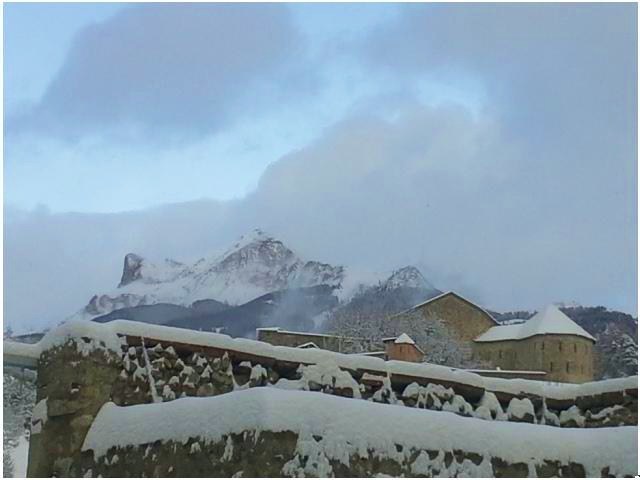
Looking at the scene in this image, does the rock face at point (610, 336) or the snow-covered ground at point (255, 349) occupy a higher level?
the rock face at point (610, 336)

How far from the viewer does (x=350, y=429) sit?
610 centimetres

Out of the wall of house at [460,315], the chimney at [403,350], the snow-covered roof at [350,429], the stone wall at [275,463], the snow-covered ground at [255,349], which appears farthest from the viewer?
the wall of house at [460,315]

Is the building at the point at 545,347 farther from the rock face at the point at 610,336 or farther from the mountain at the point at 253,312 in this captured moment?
the mountain at the point at 253,312

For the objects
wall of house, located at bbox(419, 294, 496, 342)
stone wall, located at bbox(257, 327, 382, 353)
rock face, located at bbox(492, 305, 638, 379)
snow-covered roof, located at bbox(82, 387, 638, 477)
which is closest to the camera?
snow-covered roof, located at bbox(82, 387, 638, 477)

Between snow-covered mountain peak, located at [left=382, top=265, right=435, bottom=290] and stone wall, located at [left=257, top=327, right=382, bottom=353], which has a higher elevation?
snow-covered mountain peak, located at [left=382, top=265, right=435, bottom=290]

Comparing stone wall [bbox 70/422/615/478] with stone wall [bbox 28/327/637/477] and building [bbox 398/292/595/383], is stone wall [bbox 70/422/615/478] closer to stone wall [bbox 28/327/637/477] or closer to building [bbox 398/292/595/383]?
stone wall [bbox 28/327/637/477]

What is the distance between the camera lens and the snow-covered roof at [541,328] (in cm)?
4950

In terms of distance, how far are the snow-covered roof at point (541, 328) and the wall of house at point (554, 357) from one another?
288 millimetres

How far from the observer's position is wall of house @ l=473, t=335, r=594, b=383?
48.1 metres

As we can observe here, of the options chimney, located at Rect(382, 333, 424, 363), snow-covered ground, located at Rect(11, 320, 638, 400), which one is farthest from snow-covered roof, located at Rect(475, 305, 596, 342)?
snow-covered ground, located at Rect(11, 320, 638, 400)

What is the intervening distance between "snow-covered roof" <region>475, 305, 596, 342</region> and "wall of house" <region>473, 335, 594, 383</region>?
11.3 inches

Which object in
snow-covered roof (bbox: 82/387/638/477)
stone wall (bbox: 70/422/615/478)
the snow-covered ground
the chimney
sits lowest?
stone wall (bbox: 70/422/615/478)

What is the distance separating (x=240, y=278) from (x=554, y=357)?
39.7m

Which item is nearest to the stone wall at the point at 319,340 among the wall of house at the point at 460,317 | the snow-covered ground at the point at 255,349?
the wall of house at the point at 460,317
